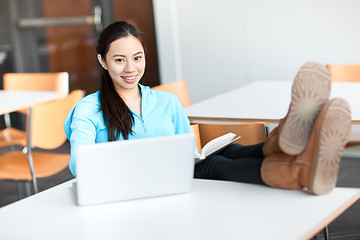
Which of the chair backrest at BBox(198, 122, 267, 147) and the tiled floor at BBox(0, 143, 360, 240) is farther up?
the chair backrest at BBox(198, 122, 267, 147)

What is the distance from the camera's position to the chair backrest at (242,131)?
2.65 metres

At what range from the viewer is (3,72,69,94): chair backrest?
4.47 m

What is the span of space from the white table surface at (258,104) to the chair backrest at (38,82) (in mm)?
1356

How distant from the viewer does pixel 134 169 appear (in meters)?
1.75

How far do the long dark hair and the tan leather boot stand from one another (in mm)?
637

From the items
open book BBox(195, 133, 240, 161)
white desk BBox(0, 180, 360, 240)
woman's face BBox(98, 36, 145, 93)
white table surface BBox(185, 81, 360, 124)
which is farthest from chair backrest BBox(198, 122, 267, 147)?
white desk BBox(0, 180, 360, 240)

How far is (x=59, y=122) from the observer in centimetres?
355

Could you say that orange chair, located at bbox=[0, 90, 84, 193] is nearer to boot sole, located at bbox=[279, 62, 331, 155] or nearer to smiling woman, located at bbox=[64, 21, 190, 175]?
smiling woman, located at bbox=[64, 21, 190, 175]

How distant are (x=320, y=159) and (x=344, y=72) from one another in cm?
253

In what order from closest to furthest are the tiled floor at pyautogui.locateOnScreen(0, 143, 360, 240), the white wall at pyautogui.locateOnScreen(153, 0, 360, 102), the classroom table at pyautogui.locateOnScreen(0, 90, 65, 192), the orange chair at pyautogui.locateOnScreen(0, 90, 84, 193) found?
the tiled floor at pyautogui.locateOnScreen(0, 143, 360, 240) → the orange chair at pyautogui.locateOnScreen(0, 90, 84, 193) → the classroom table at pyautogui.locateOnScreen(0, 90, 65, 192) → the white wall at pyautogui.locateOnScreen(153, 0, 360, 102)

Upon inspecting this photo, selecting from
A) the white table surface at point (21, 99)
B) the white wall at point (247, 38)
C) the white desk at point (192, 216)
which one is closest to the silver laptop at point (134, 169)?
the white desk at point (192, 216)

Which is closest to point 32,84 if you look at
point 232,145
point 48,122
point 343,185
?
point 48,122

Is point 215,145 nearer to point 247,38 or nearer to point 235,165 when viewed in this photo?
point 235,165

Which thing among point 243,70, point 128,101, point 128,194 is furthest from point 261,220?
point 243,70
